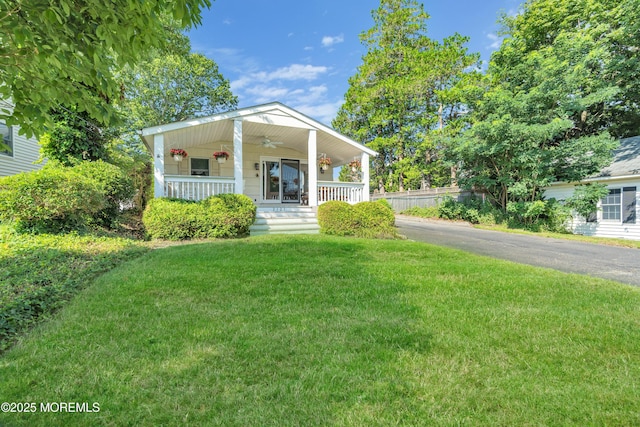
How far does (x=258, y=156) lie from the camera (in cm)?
1259

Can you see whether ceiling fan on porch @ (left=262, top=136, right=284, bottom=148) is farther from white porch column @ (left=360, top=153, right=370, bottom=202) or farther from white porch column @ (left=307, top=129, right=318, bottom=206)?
white porch column @ (left=360, top=153, right=370, bottom=202)

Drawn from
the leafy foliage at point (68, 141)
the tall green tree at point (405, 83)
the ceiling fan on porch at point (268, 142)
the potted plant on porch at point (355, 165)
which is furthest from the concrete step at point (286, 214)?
the tall green tree at point (405, 83)

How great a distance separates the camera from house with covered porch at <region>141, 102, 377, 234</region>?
907 cm

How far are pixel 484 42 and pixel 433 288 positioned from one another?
77.0 feet

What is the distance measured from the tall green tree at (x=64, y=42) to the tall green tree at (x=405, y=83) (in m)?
21.5

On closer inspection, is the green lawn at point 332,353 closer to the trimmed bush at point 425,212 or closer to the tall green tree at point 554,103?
the tall green tree at point 554,103

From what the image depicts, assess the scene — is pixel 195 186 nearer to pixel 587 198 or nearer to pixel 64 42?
pixel 64 42

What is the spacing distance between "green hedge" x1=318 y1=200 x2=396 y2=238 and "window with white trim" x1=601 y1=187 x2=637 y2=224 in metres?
10.3

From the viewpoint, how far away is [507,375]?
2.03m

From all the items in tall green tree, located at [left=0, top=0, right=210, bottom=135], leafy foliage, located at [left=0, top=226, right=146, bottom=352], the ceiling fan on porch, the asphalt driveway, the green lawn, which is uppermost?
the ceiling fan on porch

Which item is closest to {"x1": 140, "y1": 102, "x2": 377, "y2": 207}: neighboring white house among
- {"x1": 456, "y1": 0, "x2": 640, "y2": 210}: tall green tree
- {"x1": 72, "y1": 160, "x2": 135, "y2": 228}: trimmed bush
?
{"x1": 72, "y1": 160, "x2": 135, "y2": 228}: trimmed bush

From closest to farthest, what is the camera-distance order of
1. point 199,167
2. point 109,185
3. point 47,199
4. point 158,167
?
point 47,199, point 109,185, point 158,167, point 199,167

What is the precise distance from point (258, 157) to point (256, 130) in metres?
2.14

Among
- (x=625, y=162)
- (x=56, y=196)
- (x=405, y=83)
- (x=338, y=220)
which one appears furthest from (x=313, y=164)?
(x=405, y=83)
